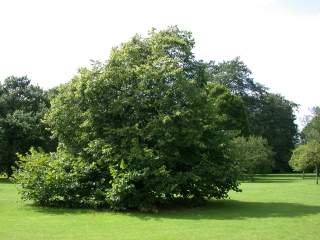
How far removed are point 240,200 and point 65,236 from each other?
1587 cm

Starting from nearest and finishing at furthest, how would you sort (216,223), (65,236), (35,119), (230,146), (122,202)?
(65,236), (216,223), (122,202), (230,146), (35,119)

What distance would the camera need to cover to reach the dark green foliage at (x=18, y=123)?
56.9m

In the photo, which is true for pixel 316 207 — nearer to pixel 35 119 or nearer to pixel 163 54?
pixel 163 54

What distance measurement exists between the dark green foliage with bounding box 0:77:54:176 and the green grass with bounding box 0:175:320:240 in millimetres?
31427

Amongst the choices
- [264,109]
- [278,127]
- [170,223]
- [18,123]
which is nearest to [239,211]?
[170,223]

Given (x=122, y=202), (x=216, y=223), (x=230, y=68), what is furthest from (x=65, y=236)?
(x=230, y=68)

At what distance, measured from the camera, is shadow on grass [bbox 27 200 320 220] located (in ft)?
71.5

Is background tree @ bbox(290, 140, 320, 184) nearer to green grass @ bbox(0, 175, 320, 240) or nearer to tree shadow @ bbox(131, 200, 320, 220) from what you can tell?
tree shadow @ bbox(131, 200, 320, 220)

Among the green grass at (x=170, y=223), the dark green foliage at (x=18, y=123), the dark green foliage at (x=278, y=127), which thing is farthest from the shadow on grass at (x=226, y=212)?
the dark green foliage at (x=278, y=127)

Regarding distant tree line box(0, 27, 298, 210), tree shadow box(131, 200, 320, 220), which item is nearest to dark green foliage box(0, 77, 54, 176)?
distant tree line box(0, 27, 298, 210)

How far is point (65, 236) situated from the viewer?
16047 mm

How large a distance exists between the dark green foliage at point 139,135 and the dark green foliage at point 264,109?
196 feet

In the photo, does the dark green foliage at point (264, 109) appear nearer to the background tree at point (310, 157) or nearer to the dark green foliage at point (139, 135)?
the background tree at point (310, 157)

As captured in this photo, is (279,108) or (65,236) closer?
(65,236)
